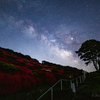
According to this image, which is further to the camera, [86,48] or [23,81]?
[86,48]

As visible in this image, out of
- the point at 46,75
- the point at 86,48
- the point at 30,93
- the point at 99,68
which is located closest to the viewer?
the point at 30,93

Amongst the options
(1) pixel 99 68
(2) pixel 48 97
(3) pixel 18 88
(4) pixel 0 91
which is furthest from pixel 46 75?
(1) pixel 99 68

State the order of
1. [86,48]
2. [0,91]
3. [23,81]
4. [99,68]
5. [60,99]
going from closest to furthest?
[0,91] → [60,99] → [23,81] → [99,68] → [86,48]

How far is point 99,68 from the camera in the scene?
23297 millimetres

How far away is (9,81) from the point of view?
264 inches

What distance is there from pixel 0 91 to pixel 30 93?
225 cm

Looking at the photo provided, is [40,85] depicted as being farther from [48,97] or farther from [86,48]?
[86,48]

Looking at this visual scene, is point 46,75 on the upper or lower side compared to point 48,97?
upper

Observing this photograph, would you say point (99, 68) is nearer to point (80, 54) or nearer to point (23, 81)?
point (80, 54)

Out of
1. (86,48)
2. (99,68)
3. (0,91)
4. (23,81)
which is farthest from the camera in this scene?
(86,48)

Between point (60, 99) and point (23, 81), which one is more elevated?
point (23, 81)

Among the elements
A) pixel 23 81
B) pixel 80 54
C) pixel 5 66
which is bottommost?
pixel 23 81

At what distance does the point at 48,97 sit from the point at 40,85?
1931mm

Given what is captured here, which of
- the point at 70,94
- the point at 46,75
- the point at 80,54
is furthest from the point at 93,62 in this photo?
the point at 70,94
